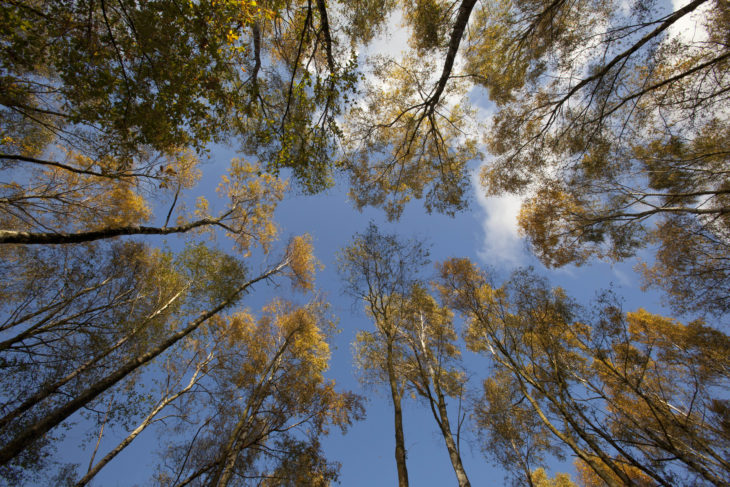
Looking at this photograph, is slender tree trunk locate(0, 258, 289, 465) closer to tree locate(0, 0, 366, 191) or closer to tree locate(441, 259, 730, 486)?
tree locate(0, 0, 366, 191)

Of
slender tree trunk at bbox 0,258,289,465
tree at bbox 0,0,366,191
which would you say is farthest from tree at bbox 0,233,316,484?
tree at bbox 0,0,366,191

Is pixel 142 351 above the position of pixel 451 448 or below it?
above

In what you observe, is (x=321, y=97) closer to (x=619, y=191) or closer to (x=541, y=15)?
(x=541, y=15)

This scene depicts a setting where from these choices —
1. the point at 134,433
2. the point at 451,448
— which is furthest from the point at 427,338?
the point at 134,433

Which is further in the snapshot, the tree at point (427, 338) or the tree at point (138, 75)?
the tree at point (427, 338)

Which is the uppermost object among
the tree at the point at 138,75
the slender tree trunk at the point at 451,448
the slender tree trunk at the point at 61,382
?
the tree at the point at 138,75

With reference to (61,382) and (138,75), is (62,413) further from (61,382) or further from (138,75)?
(138,75)

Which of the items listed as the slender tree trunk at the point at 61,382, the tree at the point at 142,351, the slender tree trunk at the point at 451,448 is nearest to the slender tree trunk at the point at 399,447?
the slender tree trunk at the point at 451,448

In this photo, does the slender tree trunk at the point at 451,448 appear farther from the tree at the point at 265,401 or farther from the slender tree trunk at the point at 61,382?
the slender tree trunk at the point at 61,382

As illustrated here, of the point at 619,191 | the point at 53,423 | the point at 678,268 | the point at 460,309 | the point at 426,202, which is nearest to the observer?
the point at 53,423

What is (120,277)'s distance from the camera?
8.98 m

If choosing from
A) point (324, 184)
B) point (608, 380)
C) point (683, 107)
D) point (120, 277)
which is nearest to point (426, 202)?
point (324, 184)

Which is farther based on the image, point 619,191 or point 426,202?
point 426,202

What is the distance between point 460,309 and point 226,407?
9274 millimetres
